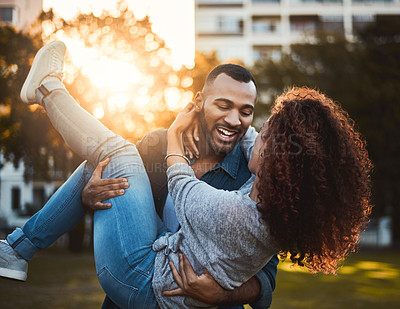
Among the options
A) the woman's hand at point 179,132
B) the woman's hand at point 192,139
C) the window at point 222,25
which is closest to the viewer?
the woman's hand at point 179,132

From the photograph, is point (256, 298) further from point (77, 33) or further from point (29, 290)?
point (77, 33)

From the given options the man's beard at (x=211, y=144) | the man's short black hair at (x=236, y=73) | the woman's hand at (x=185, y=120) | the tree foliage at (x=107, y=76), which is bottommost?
the man's beard at (x=211, y=144)

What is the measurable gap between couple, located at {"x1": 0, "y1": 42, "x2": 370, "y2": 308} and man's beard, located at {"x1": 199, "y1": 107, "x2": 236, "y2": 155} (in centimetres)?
50

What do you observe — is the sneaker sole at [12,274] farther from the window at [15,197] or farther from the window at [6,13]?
the window at [15,197]

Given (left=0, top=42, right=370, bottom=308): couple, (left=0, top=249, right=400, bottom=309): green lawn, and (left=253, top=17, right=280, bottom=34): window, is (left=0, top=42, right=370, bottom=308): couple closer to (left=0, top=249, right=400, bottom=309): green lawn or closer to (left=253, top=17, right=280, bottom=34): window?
(left=0, top=249, right=400, bottom=309): green lawn

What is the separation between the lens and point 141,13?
55.7ft

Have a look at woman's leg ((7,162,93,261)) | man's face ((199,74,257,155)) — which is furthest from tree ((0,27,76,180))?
woman's leg ((7,162,93,261))

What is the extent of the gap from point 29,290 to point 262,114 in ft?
49.4

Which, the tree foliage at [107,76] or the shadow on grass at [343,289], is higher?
the tree foliage at [107,76]

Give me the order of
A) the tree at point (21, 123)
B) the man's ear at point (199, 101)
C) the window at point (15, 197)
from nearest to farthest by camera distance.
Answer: the man's ear at point (199, 101) → the tree at point (21, 123) → the window at point (15, 197)

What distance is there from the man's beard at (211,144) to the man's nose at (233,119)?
0.49 ft

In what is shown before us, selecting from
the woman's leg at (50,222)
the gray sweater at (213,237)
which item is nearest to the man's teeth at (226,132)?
the gray sweater at (213,237)

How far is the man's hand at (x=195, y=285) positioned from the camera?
2293mm

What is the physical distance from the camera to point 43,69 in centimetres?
302
